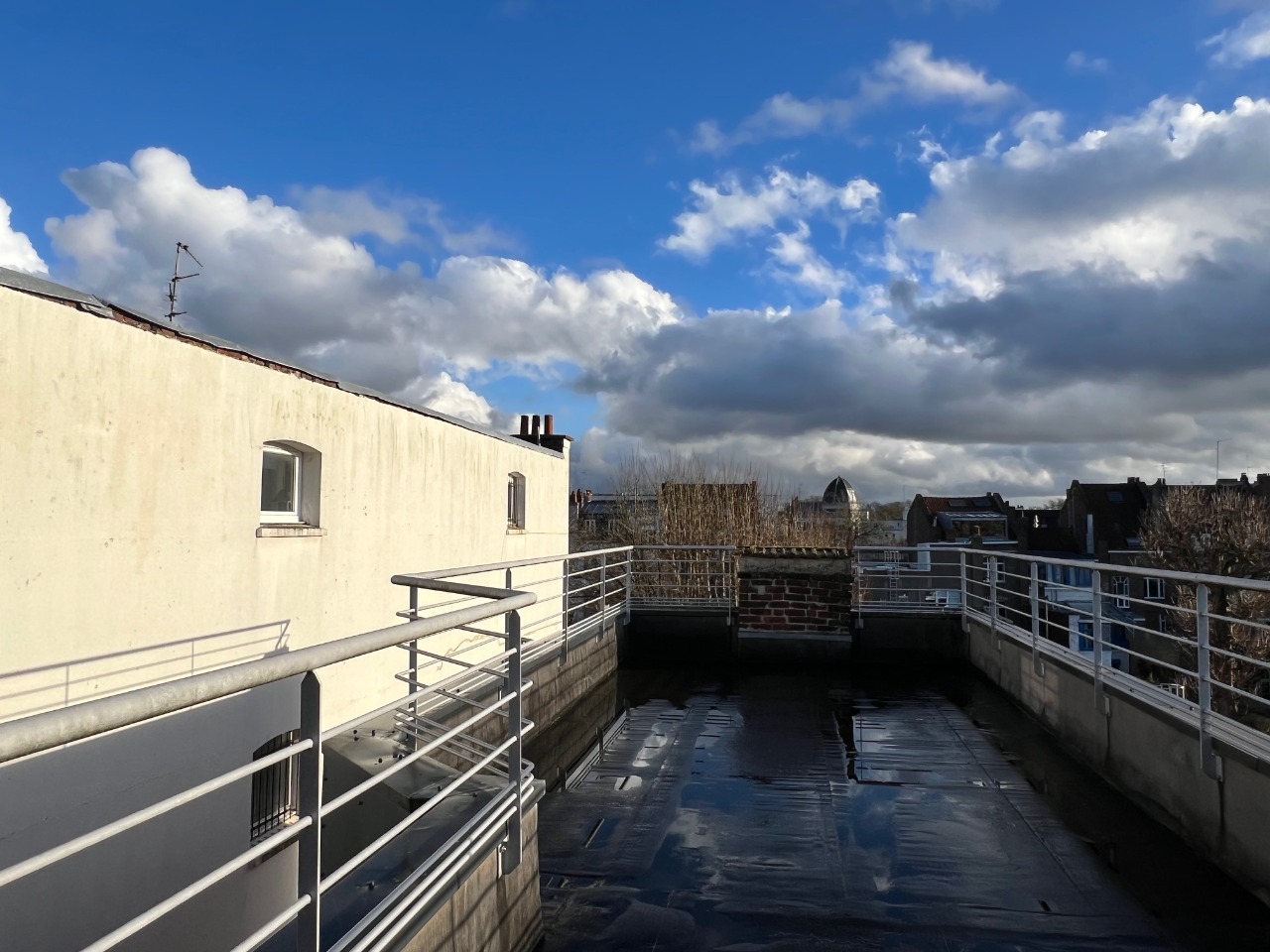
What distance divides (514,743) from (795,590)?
6795mm

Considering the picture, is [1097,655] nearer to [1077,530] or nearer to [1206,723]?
[1206,723]

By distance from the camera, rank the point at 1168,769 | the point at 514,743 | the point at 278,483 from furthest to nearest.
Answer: the point at 278,483 → the point at 1168,769 → the point at 514,743

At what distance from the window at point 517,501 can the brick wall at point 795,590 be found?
9.50 ft

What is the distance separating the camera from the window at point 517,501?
10.7 metres

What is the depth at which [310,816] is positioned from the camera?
172 centimetres

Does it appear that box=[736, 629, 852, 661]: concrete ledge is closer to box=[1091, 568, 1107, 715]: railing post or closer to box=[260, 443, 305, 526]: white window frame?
box=[1091, 568, 1107, 715]: railing post

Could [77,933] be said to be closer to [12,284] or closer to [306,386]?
[12,284]

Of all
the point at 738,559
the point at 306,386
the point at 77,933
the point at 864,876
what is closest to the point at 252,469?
the point at 306,386

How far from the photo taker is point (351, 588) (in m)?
6.05

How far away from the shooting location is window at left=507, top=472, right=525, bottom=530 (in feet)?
35.1

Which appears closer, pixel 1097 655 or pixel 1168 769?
pixel 1168 769

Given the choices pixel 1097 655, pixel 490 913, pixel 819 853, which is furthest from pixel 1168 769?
pixel 490 913

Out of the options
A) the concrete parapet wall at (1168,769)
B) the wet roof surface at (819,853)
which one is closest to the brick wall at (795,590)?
the concrete parapet wall at (1168,769)

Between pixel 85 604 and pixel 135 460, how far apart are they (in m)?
0.71
